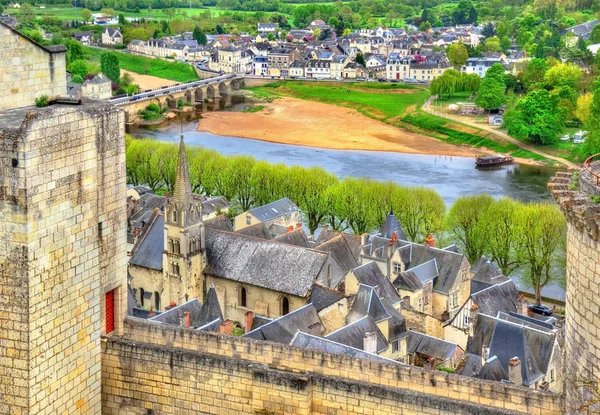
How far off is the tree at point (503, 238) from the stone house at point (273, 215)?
977 cm

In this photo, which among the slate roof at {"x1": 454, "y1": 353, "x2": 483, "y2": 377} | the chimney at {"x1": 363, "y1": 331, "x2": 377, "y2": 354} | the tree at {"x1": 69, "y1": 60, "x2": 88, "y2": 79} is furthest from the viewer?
the tree at {"x1": 69, "y1": 60, "x2": 88, "y2": 79}

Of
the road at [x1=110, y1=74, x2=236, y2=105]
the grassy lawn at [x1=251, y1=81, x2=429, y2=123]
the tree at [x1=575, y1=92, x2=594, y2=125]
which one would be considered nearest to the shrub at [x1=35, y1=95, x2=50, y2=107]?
the tree at [x1=575, y1=92, x2=594, y2=125]

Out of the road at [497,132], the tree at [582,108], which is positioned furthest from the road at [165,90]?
the tree at [582,108]

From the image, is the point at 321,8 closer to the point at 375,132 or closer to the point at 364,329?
the point at 375,132

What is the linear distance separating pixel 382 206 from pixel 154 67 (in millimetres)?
94878

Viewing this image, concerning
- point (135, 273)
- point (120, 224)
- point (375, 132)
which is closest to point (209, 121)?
point (375, 132)

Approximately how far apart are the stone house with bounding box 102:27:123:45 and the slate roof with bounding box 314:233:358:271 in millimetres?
118663

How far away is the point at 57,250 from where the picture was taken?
14367 millimetres

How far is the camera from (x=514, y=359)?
83.5ft

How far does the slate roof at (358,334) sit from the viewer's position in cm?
2627

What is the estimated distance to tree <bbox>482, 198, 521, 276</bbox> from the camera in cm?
4394

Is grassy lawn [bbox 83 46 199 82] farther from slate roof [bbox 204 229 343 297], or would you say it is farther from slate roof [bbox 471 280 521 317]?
slate roof [bbox 471 280 521 317]

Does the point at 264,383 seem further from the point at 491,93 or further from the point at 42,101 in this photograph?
the point at 491,93

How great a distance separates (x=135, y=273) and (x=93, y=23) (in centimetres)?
14026
